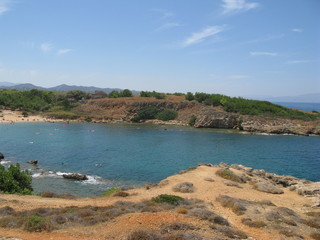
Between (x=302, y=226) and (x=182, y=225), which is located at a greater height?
(x=182, y=225)

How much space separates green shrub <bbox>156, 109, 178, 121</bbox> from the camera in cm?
8480

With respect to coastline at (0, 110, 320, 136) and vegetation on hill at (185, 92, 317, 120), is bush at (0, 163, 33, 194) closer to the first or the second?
coastline at (0, 110, 320, 136)

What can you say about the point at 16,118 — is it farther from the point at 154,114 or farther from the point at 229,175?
the point at 229,175

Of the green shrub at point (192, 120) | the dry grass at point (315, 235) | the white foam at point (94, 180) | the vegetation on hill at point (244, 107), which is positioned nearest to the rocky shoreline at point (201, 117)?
the green shrub at point (192, 120)

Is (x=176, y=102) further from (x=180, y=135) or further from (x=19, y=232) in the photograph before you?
(x=19, y=232)

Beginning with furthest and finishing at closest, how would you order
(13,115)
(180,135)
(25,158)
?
1. (13,115)
2. (180,135)
3. (25,158)

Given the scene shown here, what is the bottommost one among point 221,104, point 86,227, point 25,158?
Answer: point 25,158

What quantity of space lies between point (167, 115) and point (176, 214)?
71628 millimetres

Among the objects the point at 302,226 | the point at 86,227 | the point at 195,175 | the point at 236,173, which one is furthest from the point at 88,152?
the point at 302,226

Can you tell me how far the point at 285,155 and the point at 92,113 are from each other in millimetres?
64288

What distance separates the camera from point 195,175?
90.3 feet

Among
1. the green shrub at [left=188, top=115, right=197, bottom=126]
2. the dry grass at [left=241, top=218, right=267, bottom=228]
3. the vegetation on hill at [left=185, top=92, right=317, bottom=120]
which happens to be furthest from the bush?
Result: the vegetation on hill at [left=185, top=92, right=317, bottom=120]

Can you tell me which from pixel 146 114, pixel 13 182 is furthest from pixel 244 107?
pixel 13 182

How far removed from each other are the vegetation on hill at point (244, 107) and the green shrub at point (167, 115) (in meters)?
12.5
